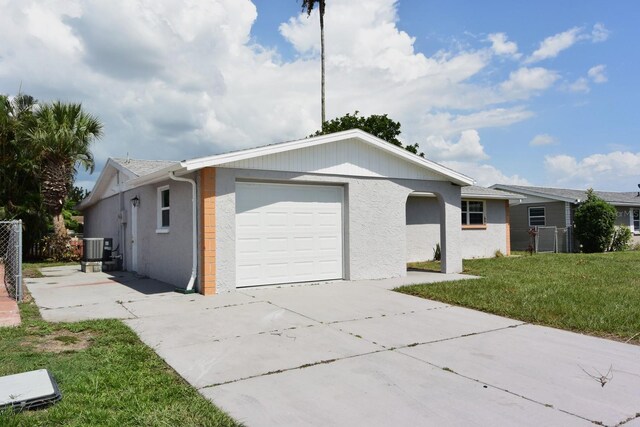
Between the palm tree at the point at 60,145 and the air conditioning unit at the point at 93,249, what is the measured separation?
204 inches

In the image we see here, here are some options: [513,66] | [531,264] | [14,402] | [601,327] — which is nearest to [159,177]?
[14,402]

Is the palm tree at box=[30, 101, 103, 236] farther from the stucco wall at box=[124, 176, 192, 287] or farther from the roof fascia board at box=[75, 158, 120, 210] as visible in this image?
the stucco wall at box=[124, 176, 192, 287]

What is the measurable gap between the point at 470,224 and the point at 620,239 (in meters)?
10.3

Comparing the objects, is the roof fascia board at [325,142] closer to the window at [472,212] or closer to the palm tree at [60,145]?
the window at [472,212]

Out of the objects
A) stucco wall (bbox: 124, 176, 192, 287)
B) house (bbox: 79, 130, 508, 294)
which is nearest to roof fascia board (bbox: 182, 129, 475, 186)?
house (bbox: 79, 130, 508, 294)

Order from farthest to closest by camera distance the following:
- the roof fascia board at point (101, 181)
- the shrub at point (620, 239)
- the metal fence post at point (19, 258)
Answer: the shrub at point (620, 239), the roof fascia board at point (101, 181), the metal fence post at point (19, 258)

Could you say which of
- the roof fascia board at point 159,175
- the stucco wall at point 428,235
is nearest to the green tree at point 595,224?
the stucco wall at point 428,235

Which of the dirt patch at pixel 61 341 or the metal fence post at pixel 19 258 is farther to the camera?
the metal fence post at pixel 19 258

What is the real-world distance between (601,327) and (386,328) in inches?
120

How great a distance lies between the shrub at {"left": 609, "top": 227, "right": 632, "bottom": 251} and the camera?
76.4ft

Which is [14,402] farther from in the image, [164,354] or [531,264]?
[531,264]

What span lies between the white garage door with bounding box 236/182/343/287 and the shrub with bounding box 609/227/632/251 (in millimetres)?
18939

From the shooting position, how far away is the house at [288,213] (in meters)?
9.38

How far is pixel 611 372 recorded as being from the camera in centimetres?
473
